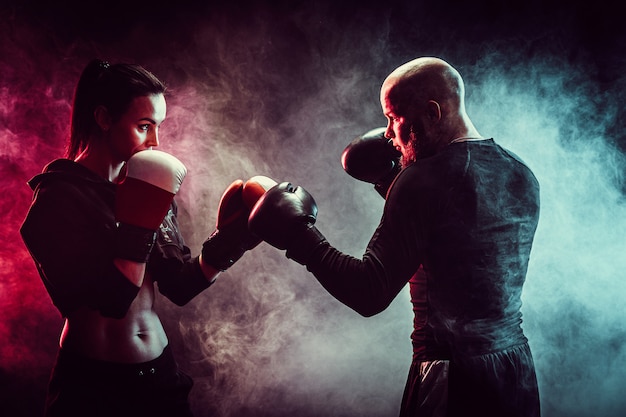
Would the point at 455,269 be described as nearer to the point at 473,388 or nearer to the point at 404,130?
the point at 473,388

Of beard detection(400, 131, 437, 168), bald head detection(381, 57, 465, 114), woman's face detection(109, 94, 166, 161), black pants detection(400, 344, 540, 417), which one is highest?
bald head detection(381, 57, 465, 114)

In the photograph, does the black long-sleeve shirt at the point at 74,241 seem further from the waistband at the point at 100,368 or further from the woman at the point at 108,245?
the waistband at the point at 100,368

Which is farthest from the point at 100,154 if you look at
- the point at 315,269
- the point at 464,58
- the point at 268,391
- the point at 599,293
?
the point at 599,293

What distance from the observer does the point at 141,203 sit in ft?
5.77

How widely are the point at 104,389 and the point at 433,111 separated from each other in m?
1.70

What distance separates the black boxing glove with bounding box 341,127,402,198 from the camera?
233 cm

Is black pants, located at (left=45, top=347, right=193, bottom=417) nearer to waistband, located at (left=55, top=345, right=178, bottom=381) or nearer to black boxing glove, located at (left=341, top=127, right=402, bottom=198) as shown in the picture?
waistband, located at (left=55, top=345, right=178, bottom=381)

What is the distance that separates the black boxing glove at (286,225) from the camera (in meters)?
1.89

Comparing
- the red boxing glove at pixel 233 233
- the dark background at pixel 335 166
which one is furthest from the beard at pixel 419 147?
the dark background at pixel 335 166

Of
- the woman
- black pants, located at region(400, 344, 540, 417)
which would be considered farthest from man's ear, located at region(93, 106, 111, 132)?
black pants, located at region(400, 344, 540, 417)

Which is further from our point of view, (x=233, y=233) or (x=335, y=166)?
(x=335, y=166)

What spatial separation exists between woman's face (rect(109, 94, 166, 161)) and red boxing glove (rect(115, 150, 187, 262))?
0.17 metres

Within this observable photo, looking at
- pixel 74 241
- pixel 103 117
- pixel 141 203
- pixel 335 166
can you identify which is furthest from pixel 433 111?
pixel 335 166

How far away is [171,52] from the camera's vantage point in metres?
3.24
